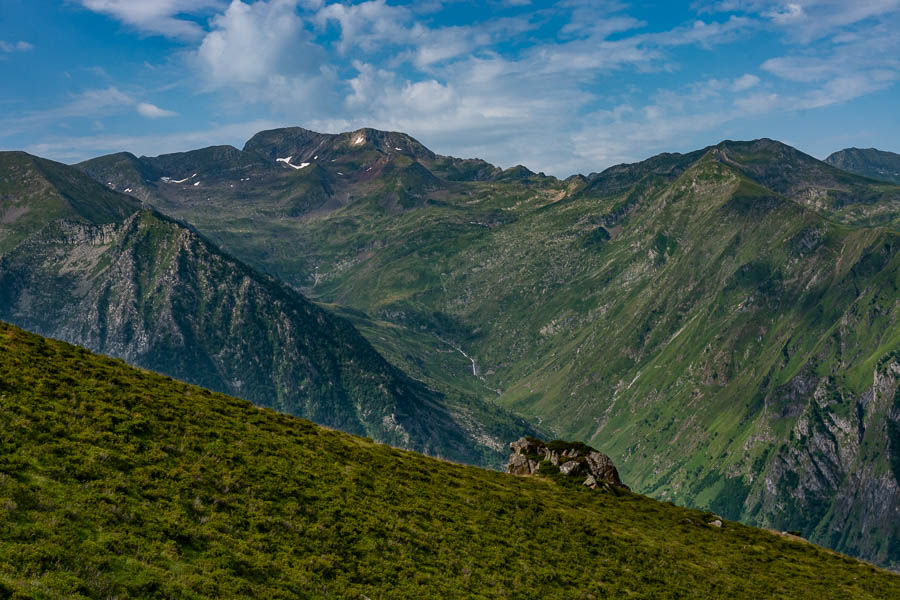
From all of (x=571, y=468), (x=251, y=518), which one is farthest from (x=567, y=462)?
(x=251, y=518)

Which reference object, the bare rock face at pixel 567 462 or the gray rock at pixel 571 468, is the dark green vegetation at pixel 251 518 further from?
the bare rock face at pixel 567 462

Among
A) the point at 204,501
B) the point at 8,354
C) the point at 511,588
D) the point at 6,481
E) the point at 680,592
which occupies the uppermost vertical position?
the point at 8,354

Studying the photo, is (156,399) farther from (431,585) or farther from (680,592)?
(680,592)

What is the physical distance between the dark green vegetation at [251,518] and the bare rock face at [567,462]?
20.5 metres

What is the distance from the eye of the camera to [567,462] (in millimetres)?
97500

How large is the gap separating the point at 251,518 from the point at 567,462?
6617 centimetres

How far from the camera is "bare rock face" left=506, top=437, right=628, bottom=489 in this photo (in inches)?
3755

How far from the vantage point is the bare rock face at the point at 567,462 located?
3755 inches

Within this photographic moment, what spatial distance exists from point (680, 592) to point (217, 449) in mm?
40383

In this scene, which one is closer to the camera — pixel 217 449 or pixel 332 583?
pixel 332 583

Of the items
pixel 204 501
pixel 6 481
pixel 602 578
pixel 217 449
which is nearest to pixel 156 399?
pixel 217 449

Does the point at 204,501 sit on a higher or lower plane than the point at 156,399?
lower

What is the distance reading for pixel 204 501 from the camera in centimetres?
3869

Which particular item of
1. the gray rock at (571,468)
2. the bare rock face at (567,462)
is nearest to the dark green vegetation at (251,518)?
the gray rock at (571,468)
